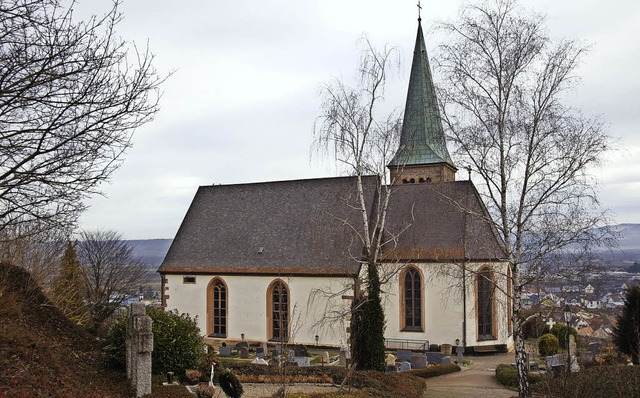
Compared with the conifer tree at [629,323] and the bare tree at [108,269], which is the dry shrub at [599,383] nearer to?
the conifer tree at [629,323]

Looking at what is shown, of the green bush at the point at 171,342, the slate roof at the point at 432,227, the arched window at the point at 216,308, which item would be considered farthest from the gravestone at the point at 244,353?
the green bush at the point at 171,342

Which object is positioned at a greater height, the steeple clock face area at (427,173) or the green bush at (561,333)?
the steeple clock face area at (427,173)

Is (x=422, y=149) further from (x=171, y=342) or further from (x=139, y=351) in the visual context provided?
(x=139, y=351)

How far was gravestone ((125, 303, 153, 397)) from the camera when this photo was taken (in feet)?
39.4

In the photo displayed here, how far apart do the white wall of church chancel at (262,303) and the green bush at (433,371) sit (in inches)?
200

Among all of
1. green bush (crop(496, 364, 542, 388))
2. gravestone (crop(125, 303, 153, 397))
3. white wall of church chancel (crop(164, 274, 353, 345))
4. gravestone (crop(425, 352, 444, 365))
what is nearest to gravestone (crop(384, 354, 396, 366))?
gravestone (crop(425, 352, 444, 365))

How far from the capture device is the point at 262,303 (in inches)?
1125

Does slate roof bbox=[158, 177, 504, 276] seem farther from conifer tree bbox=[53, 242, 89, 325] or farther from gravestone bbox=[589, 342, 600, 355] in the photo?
gravestone bbox=[589, 342, 600, 355]

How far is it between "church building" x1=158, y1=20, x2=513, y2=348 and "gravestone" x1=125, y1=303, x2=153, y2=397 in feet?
42.3

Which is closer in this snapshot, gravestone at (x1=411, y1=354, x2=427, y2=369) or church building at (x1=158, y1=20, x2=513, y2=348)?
gravestone at (x1=411, y1=354, x2=427, y2=369)

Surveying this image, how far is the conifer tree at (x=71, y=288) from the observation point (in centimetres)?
2500

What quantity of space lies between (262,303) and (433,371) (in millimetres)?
10032

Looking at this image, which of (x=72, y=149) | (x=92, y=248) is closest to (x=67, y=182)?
(x=72, y=149)

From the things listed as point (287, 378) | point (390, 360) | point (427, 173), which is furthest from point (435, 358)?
point (427, 173)
